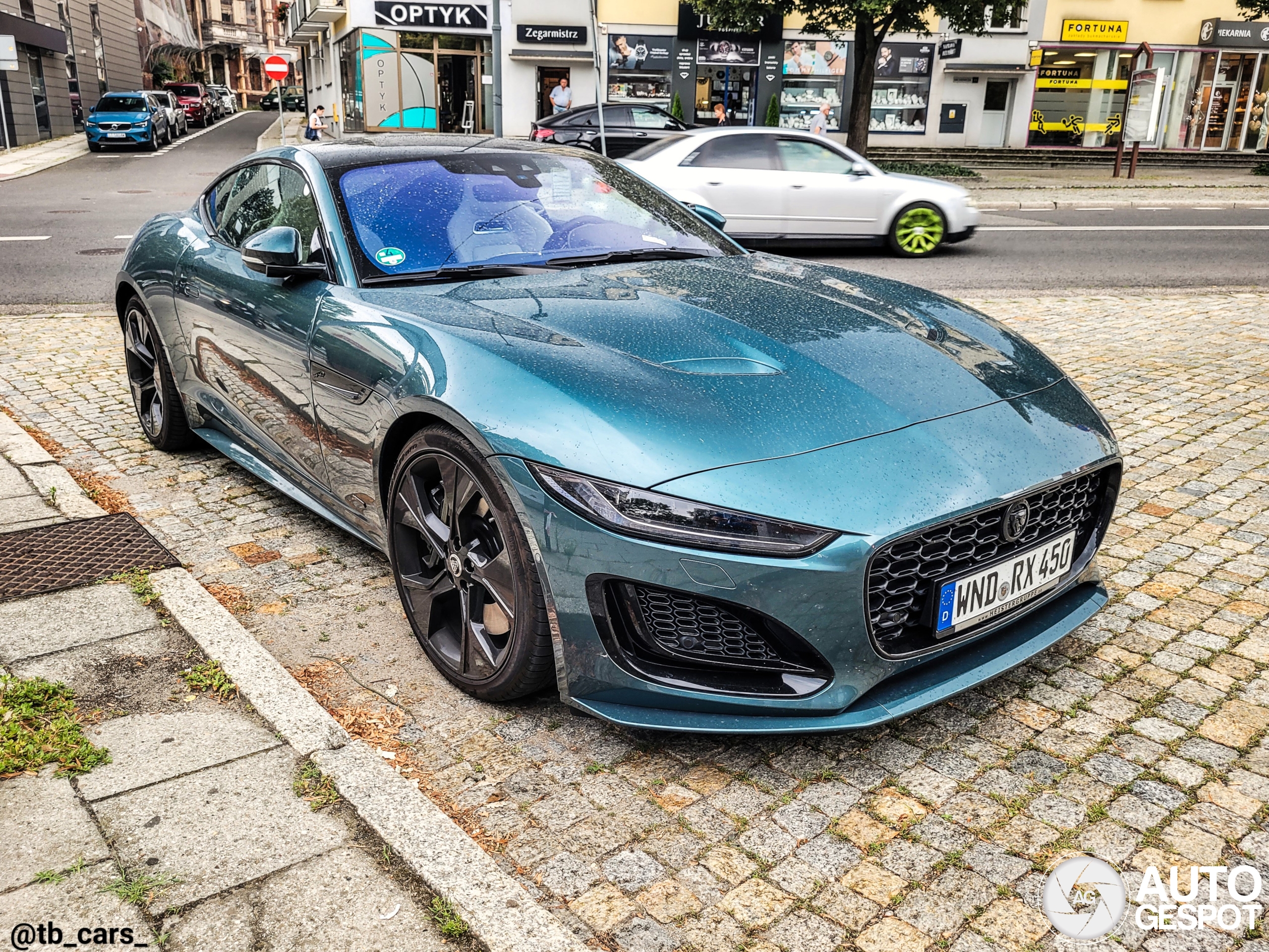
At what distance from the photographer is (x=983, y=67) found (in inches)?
1190

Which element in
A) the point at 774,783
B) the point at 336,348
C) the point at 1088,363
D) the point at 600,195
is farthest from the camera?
the point at 1088,363

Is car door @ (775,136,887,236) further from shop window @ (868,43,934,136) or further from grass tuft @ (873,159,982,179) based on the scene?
shop window @ (868,43,934,136)

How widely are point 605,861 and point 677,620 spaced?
0.56 metres

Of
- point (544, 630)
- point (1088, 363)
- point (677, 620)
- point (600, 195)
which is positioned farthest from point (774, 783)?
point (1088, 363)

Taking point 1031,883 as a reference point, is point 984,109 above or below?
above

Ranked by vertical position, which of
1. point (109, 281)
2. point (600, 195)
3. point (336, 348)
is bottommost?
point (109, 281)

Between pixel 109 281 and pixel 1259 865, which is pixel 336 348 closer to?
pixel 1259 865

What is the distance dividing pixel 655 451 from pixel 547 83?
31.3 m

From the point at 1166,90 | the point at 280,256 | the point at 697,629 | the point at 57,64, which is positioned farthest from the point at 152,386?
the point at 57,64

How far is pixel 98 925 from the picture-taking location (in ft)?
6.73

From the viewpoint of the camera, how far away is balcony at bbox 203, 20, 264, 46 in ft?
326

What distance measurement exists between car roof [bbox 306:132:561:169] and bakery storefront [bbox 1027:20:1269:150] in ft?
102

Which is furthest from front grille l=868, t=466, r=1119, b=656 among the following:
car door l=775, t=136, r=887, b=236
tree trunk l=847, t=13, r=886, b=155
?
tree trunk l=847, t=13, r=886, b=155

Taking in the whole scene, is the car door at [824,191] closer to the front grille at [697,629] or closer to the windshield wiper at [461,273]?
the windshield wiper at [461,273]
